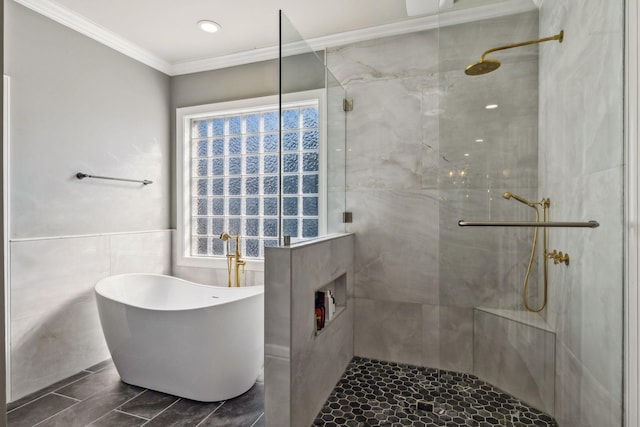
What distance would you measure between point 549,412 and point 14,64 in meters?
3.52

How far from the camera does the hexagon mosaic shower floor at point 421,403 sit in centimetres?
171

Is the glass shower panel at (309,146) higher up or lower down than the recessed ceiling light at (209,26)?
lower down

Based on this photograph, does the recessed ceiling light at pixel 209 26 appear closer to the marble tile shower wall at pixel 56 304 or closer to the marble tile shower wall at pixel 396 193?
the marble tile shower wall at pixel 396 193

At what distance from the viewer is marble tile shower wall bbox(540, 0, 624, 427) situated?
54.7 inches

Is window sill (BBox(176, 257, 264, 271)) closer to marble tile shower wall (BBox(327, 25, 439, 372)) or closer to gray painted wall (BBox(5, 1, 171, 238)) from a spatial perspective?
gray painted wall (BBox(5, 1, 171, 238))

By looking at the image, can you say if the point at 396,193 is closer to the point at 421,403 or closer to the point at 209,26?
the point at 421,403

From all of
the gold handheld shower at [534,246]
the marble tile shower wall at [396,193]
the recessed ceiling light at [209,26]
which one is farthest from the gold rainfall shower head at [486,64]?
the recessed ceiling light at [209,26]

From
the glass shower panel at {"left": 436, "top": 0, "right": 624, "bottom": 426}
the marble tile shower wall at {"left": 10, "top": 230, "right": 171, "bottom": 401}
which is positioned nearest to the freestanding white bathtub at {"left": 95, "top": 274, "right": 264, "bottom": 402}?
the marble tile shower wall at {"left": 10, "top": 230, "right": 171, "bottom": 401}

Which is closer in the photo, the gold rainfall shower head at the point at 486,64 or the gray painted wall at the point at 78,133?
the gold rainfall shower head at the point at 486,64

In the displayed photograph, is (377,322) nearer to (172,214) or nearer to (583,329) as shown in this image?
(583,329)

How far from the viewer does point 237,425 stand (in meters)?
1.96

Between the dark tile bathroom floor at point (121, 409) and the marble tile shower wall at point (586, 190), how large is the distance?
160cm

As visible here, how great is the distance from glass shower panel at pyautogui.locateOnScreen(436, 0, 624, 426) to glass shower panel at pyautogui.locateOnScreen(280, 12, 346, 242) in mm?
752

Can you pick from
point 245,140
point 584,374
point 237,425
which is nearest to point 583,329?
point 584,374
